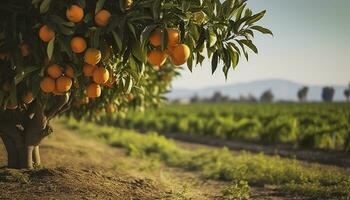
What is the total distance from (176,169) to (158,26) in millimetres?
6761

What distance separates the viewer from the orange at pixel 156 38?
3374 mm

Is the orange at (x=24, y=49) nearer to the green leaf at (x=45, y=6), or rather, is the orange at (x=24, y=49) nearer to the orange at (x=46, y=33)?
the orange at (x=46, y=33)

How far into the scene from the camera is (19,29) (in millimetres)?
3744

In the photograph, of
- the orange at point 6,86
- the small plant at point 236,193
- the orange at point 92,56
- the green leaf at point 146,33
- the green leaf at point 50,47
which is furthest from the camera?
the small plant at point 236,193

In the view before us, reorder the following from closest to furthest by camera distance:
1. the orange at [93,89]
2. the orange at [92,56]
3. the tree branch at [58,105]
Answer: the orange at [92,56] < the orange at [93,89] < the tree branch at [58,105]

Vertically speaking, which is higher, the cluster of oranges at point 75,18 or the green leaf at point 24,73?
the cluster of oranges at point 75,18

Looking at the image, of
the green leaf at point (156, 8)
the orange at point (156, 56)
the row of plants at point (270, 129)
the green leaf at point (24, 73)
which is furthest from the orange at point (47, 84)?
the row of plants at point (270, 129)

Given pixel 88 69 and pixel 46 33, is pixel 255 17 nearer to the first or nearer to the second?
→ pixel 88 69

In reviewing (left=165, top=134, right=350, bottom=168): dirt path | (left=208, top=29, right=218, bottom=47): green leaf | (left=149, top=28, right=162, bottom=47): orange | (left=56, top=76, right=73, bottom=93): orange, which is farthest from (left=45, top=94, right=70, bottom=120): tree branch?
(left=165, top=134, right=350, bottom=168): dirt path

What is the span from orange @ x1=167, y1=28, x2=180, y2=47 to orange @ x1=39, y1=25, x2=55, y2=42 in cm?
87

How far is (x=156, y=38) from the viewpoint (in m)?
3.39

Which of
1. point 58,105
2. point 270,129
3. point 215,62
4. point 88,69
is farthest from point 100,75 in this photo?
point 270,129

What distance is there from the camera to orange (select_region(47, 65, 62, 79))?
143 inches

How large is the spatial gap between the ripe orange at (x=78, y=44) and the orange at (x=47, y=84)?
359 mm
